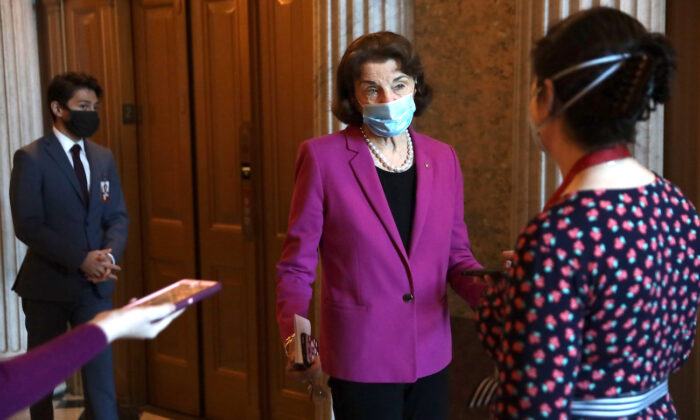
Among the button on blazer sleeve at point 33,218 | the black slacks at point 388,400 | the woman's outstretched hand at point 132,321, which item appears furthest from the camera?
the button on blazer sleeve at point 33,218

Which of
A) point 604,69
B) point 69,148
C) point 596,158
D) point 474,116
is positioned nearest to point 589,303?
point 596,158

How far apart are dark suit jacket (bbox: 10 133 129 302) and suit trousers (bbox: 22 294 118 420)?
0.17 feet

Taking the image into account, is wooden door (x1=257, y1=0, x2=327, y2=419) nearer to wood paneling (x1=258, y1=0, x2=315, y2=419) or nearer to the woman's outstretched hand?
wood paneling (x1=258, y1=0, x2=315, y2=419)

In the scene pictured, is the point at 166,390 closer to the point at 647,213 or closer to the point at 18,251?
the point at 18,251

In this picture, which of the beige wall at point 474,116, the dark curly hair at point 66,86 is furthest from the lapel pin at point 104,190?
the beige wall at point 474,116

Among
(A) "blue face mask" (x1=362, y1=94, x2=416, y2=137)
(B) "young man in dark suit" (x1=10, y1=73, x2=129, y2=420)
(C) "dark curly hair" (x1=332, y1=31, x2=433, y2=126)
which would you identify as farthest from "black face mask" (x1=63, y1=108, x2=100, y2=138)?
(A) "blue face mask" (x1=362, y1=94, x2=416, y2=137)


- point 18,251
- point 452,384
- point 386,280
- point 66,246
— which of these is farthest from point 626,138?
point 18,251

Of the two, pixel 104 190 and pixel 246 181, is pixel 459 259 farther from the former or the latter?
pixel 104 190

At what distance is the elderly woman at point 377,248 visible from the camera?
198cm

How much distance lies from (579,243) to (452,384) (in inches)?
80.9

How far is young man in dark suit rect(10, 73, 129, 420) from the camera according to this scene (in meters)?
3.32

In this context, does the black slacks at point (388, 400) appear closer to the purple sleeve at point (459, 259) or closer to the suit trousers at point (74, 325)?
the purple sleeve at point (459, 259)

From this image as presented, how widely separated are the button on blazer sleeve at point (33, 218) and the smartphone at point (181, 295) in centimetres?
186

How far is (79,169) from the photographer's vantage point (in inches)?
137
